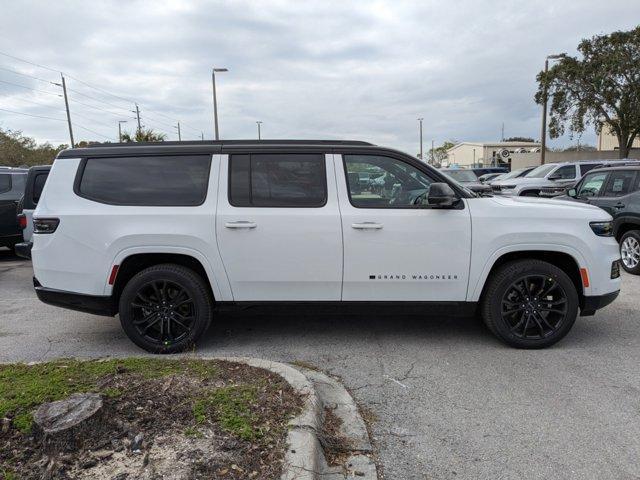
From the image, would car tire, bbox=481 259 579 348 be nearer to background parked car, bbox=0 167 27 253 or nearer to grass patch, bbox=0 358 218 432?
grass patch, bbox=0 358 218 432

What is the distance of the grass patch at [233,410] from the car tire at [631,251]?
6824 mm

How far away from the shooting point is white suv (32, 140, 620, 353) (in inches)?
174

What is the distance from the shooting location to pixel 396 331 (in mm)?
5184

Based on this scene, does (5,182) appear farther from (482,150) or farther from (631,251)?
(482,150)

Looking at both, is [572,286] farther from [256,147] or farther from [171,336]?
[171,336]

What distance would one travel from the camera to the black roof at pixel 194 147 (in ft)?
15.0

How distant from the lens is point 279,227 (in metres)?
4.40

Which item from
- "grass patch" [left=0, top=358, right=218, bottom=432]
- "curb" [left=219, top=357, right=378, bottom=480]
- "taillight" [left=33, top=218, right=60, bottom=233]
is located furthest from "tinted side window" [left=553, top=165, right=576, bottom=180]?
"taillight" [left=33, top=218, right=60, bottom=233]

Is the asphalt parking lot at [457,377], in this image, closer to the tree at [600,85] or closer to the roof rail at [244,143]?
the roof rail at [244,143]

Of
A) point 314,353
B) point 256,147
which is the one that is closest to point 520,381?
point 314,353

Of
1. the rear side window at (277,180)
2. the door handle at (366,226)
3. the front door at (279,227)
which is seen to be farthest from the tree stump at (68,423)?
the door handle at (366,226)

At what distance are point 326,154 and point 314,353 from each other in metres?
1.85

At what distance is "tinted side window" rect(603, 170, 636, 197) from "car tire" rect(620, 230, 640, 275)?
704 millimetres

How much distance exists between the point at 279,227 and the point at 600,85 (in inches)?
1253
